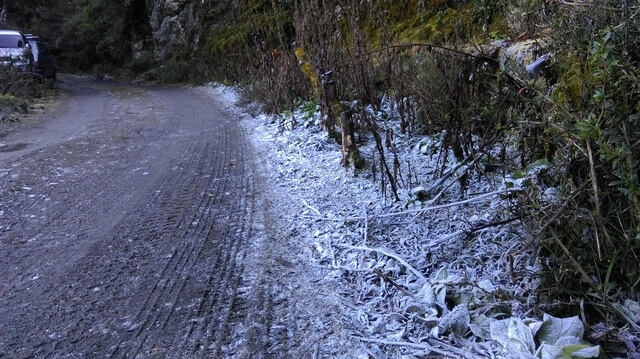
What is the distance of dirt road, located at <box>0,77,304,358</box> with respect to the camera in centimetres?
247

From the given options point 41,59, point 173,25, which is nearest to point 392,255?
point 41,59

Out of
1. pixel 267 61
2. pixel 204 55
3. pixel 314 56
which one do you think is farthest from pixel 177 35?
pixel 314 56

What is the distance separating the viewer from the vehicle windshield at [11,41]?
1462 cm

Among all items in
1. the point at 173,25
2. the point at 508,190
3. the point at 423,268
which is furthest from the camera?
the point at 173,25

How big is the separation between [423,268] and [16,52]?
1503cm

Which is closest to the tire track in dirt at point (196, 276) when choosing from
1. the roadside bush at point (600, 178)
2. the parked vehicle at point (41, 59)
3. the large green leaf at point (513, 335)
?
the large green leaf at point (513, 335)

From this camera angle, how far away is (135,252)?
341 cm

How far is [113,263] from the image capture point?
3252mm

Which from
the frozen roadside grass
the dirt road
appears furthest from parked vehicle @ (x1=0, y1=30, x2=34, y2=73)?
the frozen roadside grass

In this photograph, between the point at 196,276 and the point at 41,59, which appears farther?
the point at 41,59

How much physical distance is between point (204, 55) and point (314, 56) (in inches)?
610

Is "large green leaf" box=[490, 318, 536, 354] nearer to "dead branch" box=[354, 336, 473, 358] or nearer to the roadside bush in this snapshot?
"dead branch" box=[354, 336, 473, 358]

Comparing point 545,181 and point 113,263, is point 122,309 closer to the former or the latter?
point 113,263

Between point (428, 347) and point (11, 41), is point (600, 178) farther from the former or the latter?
point (11, 41)
